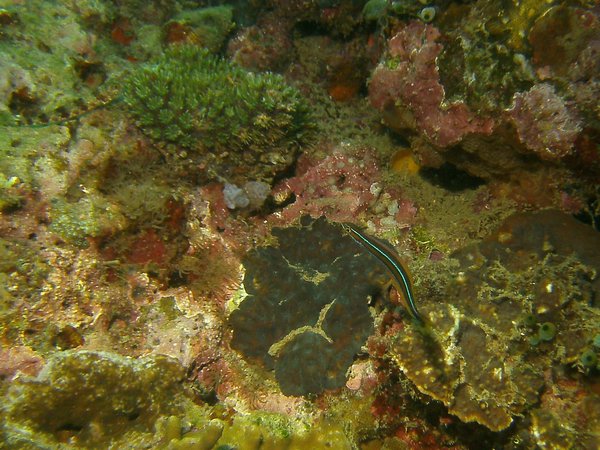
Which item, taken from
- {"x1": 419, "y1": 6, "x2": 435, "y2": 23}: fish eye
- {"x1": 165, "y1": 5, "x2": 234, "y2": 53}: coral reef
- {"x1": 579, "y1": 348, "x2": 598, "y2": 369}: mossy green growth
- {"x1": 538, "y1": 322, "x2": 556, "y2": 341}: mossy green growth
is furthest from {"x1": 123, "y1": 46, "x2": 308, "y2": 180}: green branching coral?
{"x1": 579, "y1": 348, "x2": 598, "y2": 369}: mossy green growth

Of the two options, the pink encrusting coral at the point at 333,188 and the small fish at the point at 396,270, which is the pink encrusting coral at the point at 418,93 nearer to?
the pink encrusting coral at the point at 333,188

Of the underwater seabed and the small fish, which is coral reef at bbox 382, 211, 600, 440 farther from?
the small fish


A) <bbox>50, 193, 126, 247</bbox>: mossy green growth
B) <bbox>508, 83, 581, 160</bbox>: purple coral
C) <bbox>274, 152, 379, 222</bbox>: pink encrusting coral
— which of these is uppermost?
<bbox>508, 83, 581, 160</bbox>: purple coral

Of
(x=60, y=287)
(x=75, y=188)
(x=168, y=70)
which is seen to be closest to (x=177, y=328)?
(x=60, y=287)

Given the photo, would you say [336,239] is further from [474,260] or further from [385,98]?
[385,98]

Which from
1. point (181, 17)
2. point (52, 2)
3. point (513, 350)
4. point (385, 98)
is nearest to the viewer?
point (513, 350)

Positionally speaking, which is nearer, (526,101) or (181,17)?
(526,101)

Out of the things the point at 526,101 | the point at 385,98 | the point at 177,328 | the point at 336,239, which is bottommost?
the point at 177,328
